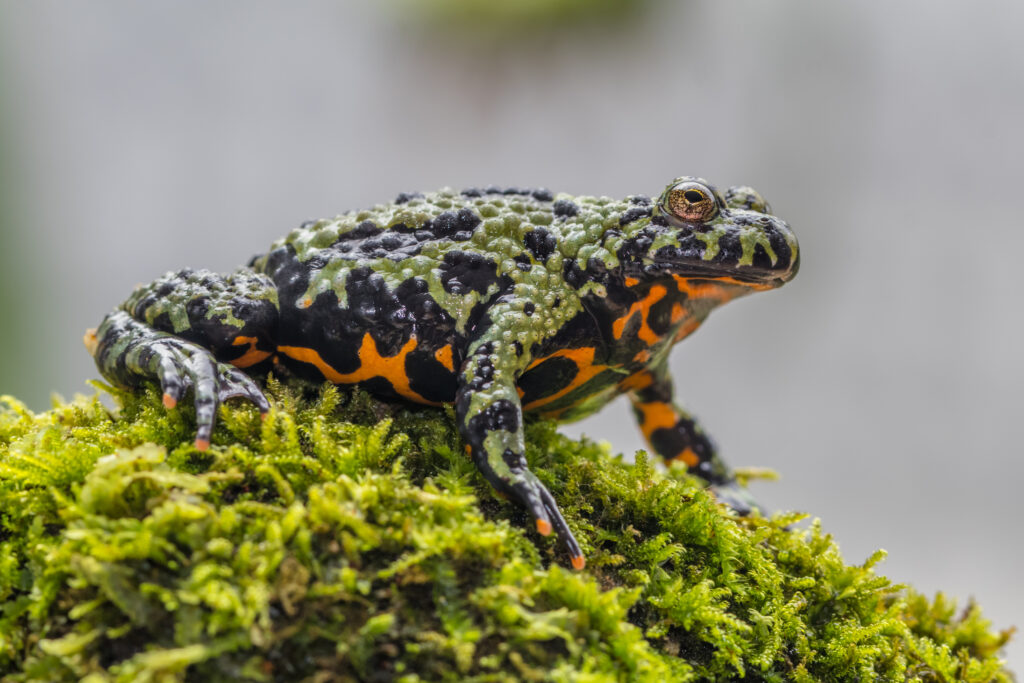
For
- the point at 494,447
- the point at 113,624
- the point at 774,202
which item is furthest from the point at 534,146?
the point at 113,624

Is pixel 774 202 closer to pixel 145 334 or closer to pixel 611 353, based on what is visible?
pixel 611 353

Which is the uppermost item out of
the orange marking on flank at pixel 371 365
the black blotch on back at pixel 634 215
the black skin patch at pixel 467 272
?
the black blotch on back at pixel 634 215

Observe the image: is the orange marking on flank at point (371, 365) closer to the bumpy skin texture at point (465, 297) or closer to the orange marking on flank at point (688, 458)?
the bumpy skin texture at point (465, 297)

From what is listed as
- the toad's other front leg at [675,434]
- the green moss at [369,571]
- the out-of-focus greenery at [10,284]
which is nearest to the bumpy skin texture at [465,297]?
the green moss at [369,571]

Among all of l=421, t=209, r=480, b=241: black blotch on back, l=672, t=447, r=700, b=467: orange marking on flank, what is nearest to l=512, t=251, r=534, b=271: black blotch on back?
l=421, t=209, r=480, b=241: black blotch on back

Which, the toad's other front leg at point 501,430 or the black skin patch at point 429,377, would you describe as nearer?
the toad's other front leg at point 501,430

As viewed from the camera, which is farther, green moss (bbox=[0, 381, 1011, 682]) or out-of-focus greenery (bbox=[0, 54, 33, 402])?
out-of-focus greenery (bbox=[0, 54, 33, 402])

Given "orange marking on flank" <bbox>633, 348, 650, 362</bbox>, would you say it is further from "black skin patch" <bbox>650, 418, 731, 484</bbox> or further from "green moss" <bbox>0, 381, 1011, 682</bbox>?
"black skin patch" <bbox>650, 418, 731, 484</bbox>
